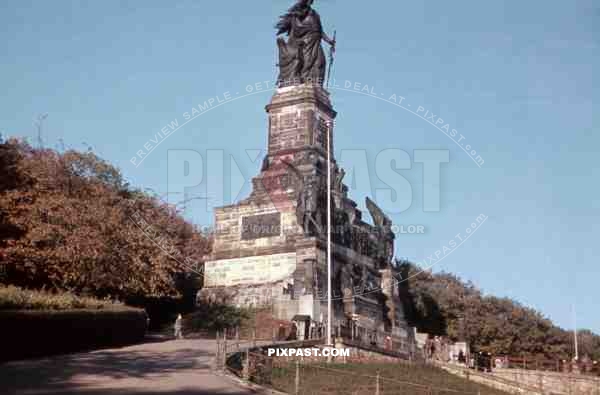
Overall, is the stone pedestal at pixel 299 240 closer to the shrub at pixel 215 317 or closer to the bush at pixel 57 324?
the shrub at pixel 215 317

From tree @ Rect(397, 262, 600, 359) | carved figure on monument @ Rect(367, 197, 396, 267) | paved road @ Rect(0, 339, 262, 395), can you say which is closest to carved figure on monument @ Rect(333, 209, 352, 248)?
carved figure on monument @ Rect(367, 197, 396, 267)

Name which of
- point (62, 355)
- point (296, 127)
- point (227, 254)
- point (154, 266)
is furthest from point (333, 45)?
point (62, 355)

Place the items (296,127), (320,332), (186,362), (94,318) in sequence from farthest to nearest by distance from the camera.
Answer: (296,127) < (320,332) < (94,318) < (186,362)

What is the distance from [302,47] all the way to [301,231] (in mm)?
11063

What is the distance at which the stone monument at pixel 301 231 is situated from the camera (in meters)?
34.9

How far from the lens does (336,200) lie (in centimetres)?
3872

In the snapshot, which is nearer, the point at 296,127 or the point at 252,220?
the point at 252,220

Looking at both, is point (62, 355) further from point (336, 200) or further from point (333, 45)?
point (333, 45)

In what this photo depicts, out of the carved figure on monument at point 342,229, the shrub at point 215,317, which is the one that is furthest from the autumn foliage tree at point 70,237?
the carved figure on monument at point 342,229

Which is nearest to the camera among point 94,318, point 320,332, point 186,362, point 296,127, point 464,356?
point 186,362

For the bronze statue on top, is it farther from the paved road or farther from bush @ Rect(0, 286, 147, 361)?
the paved road

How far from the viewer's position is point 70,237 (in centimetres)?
3072

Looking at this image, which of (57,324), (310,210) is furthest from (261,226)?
(57,324)

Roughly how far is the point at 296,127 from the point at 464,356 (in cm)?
1327
